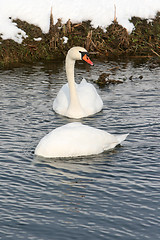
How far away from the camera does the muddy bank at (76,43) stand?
23516 mm

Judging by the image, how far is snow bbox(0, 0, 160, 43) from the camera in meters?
24.7

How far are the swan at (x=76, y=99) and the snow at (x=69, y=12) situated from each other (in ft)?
27.2

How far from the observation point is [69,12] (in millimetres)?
25734

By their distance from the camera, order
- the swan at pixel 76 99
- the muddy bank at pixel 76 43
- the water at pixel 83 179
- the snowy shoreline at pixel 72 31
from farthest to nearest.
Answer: the snowy shoreline at pixel 72 31 → the muddy bank at pixel 76 43 → the swan at pixel 76 99 → the water at pixel 83 179

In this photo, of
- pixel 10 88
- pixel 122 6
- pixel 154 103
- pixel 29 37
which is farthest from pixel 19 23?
pixel 154 103

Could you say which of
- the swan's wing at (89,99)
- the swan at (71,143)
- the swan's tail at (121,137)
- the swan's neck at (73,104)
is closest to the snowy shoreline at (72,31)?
the swan's wing at (89,99)

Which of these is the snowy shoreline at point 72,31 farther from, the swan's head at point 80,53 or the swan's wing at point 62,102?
the swan's head at point 80,53

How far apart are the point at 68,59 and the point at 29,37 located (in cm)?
850

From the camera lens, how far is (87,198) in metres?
9.35

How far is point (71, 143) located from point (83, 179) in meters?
1.42

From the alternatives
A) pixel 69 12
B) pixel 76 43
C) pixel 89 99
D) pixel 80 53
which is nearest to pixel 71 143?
pixel 89 99

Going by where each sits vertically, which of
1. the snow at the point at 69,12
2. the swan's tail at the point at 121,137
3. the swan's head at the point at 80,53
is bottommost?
the swan's tail at the point at 121,137

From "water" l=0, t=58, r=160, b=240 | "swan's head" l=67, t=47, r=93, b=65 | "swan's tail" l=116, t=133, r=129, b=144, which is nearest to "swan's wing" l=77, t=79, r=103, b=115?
"water" l=0, t=58, r=160, b=240

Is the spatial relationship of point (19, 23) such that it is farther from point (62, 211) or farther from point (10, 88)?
point (62, 211)
